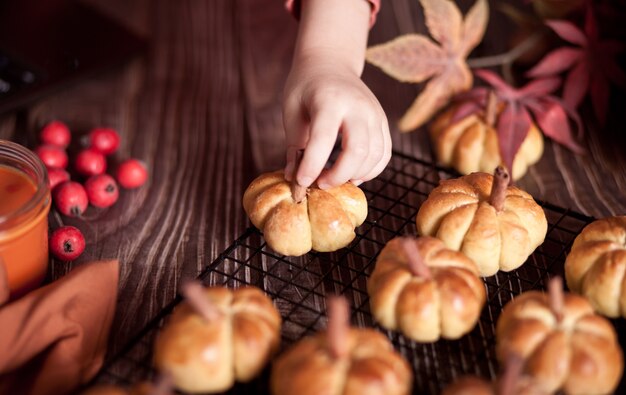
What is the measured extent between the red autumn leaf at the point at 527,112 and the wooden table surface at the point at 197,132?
0.25 feet

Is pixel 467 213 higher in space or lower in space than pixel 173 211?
higher

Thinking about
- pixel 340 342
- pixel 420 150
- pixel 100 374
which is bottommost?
pixel 420 150

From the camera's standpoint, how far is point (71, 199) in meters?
1.75

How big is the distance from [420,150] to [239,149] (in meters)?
0.50

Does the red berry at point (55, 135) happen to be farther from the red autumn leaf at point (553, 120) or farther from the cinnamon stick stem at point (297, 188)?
the red autumn leaf at point (553, 120)

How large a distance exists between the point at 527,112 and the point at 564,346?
0.86 m

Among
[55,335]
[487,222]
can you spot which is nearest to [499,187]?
[487,222]

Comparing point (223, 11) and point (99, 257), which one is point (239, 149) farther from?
point (223, 11)

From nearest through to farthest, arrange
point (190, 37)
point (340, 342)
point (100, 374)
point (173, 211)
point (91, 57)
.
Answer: point (340, 342) → point (100, 374) → point (173, 211) → point (91, 57) → point (190, 37)

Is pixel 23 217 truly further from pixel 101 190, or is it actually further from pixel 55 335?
pixel 101 190

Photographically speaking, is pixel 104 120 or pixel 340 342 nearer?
pixel 340 342

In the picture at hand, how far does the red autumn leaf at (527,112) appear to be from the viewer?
181cm

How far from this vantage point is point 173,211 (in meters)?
1.81

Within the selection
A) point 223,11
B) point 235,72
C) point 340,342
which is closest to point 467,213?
point 340,342
